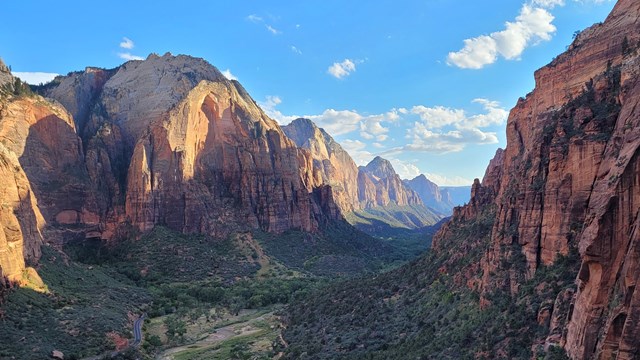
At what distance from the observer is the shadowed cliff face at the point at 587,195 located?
20859 millimetres

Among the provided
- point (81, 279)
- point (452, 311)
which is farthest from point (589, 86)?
point (81, 279)

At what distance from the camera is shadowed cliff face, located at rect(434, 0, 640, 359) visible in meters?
20.9

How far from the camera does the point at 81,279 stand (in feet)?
238

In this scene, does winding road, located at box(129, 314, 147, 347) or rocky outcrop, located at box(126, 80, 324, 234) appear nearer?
winding road, located at box(129, 314, 147, 347)

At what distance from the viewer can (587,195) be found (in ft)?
101

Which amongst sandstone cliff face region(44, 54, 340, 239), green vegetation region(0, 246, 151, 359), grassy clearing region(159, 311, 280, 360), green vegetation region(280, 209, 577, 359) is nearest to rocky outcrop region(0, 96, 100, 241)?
sandstone cliff face region(44, 54, 340, 239)

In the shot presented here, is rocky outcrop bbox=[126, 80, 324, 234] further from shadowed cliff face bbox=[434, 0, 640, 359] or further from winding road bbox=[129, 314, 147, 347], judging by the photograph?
shadowed cliff face bbox=[434, 0, 640, 359]

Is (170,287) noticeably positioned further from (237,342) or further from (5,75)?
(5,75)

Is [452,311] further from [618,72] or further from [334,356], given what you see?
[618,72]

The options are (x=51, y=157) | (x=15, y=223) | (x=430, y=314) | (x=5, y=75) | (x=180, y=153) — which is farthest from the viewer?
(x=180, y=153)

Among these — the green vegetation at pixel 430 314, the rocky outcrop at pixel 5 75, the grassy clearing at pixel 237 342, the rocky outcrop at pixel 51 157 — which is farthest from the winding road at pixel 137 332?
the rocky outcrop at pixel 5 75

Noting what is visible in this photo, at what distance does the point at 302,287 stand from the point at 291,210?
45.6 metres

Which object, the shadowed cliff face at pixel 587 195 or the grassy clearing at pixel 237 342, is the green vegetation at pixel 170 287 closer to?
the grassy clearing at pixel 237 342

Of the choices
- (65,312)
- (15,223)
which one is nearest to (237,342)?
(65,312)
